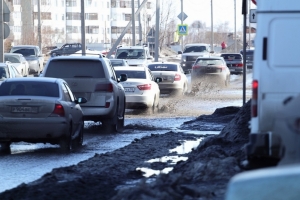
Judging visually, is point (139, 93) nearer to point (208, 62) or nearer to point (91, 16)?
point (208, 62)

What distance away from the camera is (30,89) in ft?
49.6

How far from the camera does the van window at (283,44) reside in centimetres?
884

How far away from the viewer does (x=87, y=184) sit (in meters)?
10.1

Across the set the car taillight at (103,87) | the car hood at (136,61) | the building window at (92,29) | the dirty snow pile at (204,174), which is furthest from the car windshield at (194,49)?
the building window at (92,29)

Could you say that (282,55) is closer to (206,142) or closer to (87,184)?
(87,184)

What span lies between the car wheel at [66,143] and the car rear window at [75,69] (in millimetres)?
3853

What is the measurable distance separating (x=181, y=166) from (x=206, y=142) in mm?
2608

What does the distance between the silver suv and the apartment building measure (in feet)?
246

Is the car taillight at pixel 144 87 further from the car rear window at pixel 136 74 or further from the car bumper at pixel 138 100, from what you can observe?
the car rear window at pixel 136 74

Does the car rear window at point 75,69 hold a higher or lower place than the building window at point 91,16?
lower

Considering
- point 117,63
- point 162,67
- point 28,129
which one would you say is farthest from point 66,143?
point 117,63

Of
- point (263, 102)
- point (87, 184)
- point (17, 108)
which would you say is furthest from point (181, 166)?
point (17, 108)

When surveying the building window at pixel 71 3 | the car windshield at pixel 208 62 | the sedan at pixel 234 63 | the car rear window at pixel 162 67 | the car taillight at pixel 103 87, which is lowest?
the sedan at pixel 234 63

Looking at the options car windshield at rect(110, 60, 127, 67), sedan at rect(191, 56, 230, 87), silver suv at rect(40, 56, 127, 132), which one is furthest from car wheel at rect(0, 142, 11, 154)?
sedan at rect(191, 56, 230, 87)
